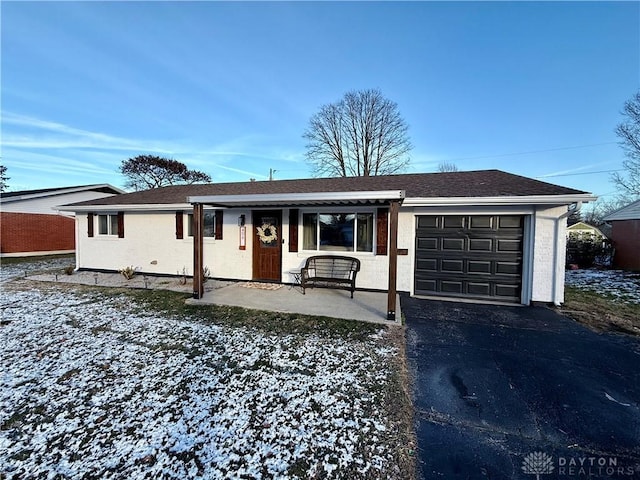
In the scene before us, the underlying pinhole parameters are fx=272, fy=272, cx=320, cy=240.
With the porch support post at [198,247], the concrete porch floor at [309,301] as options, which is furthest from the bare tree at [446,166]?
the porch support post at [198,247]

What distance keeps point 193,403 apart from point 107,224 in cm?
955

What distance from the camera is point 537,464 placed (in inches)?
77.2

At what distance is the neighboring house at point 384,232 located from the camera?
19.2 ft

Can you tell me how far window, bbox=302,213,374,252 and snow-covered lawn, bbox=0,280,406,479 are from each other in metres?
3.03

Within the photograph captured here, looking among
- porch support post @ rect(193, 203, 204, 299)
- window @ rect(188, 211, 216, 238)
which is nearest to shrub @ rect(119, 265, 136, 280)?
window @ rect(188, 211, 216, 238)

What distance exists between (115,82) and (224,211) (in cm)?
560

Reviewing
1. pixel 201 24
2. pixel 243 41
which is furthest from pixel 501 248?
pixel 201 24

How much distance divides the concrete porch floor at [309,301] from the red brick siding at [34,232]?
14.9 metres

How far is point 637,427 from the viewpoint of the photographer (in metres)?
2.33

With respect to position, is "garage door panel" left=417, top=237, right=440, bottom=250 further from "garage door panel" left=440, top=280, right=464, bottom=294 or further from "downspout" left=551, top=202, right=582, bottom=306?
"downspout" left=551, top=202, right=582, bottom=306

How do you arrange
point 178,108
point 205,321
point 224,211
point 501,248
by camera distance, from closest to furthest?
point 205,321 < point 501,248 < point 224,211 < point 178,108

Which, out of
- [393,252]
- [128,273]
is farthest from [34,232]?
[393,252]

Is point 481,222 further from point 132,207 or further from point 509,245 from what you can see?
point 132,207

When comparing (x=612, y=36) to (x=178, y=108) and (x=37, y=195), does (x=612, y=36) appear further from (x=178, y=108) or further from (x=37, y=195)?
(x=37, y=195)
